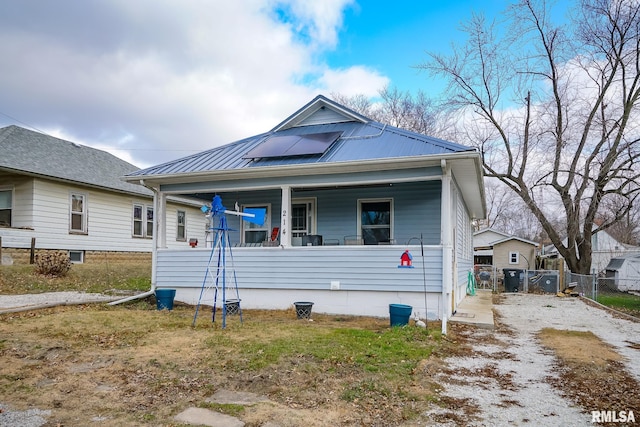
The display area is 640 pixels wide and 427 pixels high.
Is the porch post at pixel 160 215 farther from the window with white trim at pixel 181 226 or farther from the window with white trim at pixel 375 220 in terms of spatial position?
the window with white trim at pixel 181 226

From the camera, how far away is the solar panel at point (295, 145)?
9.71 m

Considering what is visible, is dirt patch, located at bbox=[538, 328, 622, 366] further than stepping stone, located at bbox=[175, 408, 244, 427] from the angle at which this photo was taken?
Yes

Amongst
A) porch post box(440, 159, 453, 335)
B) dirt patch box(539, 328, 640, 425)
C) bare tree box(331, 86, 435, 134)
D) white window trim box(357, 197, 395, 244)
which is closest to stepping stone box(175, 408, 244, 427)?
dirt patch box(539, 328, 640, 425)

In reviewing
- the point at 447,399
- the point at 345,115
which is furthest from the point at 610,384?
the point at 345,115

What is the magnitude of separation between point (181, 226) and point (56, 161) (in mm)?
6642

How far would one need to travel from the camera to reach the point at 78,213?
15.7 m

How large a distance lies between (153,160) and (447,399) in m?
31.2

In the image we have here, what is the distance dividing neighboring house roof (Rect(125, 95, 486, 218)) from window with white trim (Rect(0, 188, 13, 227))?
6.63 metres

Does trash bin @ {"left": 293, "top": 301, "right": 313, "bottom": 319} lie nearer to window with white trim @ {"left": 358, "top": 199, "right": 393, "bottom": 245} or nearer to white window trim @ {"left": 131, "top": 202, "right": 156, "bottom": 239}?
window with white trim @ {"left": 358, "top": 199, "right": 393, "bottom": 245}

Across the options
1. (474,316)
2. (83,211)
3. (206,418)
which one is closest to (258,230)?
(474,316)

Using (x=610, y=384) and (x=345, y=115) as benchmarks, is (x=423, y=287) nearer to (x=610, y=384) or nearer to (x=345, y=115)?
(x=610, y=384)

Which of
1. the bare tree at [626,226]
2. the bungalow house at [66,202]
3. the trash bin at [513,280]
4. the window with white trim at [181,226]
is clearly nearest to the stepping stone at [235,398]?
the bungalow house at [66,202]

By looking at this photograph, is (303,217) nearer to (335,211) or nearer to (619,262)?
(335,211)

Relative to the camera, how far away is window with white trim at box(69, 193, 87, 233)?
50.4 ft
